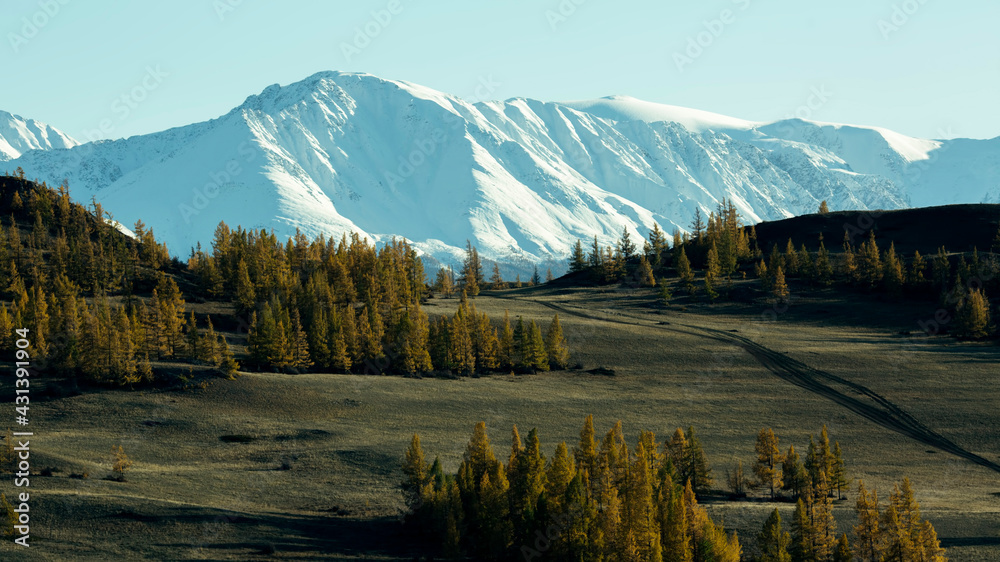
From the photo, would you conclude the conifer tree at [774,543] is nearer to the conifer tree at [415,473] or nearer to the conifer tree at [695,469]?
the conifer tree at [695,469]

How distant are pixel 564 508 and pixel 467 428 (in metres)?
37.6

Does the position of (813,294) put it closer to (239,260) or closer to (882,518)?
(239,260)

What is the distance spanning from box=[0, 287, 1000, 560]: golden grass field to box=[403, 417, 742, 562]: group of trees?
15.1 feet

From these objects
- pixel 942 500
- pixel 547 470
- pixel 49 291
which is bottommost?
pixel 942 500

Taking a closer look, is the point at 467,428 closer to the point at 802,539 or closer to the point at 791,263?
the point at 802,539

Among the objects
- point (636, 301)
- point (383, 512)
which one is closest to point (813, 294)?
point (636, 301)

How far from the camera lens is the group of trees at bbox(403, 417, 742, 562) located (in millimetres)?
57562

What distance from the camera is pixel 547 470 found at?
2584 inches

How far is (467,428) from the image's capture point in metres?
97.5

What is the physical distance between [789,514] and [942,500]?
13894 mm

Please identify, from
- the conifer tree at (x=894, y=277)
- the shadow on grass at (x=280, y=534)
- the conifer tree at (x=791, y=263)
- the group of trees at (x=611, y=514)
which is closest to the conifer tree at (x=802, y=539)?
the group of trees at (x=611, y=514)

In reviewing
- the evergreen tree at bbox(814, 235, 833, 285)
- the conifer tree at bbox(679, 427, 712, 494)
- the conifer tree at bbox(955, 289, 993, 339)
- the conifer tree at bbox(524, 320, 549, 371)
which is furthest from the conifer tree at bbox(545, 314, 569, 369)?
the evergreen tree at bbox(814, 235, 833, 285)

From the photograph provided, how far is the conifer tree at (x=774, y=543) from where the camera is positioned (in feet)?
181

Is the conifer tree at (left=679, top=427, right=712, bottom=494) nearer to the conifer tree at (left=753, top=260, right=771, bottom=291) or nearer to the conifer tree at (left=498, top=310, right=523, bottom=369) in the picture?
the conifer tree at (left=498, top=310, right=523, bottom=369)
